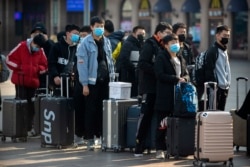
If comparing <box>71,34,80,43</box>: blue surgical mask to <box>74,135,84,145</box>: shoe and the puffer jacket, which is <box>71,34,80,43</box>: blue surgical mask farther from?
<box>74,135,84,145</box>: shoe

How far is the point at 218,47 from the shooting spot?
12766 mm

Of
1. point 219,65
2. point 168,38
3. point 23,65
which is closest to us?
point 168,38

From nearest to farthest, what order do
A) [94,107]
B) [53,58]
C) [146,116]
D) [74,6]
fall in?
[146,116] < [94,107] < [53,58] < [74,6]

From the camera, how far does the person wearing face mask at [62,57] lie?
46.1 feet

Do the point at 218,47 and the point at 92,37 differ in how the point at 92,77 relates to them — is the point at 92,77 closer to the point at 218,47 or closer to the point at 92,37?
the point at 92,37

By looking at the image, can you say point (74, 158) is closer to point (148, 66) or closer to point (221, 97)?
point (148, 66)

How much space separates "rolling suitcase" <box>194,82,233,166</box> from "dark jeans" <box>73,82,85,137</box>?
2.54 metres

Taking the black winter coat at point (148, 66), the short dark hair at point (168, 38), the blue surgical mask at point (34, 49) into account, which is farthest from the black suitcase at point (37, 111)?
the short dark hair at point (168, 38)

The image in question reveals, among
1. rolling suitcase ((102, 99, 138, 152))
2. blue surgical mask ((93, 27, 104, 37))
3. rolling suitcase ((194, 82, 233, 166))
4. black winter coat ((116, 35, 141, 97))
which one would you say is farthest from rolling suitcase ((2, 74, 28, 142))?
rolling suitcase ((194, 82, 233, 166))

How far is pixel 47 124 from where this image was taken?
1323cm

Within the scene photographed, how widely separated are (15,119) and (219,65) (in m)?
3.62

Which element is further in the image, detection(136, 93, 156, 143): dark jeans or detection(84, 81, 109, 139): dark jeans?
detection(84, 81, 109, 139): dark jeans

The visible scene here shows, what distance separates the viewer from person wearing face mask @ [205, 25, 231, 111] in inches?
496

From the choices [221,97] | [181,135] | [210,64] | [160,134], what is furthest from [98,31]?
[181,135]
